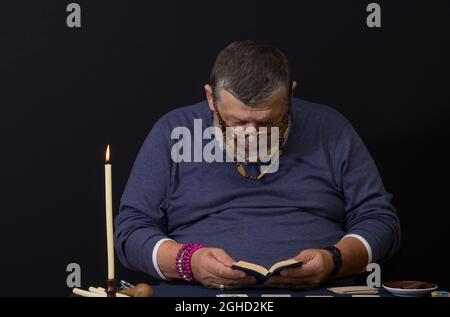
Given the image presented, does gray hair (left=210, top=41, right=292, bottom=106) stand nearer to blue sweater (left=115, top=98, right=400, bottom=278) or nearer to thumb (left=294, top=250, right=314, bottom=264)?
blue sweater (left=115, top=98, right=400, bottom=278)

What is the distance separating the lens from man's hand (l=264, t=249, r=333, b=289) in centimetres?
197

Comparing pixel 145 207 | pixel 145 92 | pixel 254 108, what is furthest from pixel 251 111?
pixel 145 92

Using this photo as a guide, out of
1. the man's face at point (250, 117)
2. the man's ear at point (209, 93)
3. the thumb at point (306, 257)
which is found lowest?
the thumb at point (306, 257)

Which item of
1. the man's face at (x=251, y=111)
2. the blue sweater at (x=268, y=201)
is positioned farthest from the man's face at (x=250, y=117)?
the blue sweater at (x=268, y=201)

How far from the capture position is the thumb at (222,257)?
1972mm

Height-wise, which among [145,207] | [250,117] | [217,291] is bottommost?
[217,291]

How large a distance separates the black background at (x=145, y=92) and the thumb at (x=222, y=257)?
3.67ft

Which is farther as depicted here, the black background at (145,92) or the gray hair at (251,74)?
the black background at (145,92)

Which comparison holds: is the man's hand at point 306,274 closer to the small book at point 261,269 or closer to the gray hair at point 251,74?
the small book at point 261,269

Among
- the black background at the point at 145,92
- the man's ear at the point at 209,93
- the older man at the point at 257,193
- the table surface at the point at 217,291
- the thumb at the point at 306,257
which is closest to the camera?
the table surface at the point at 217,291

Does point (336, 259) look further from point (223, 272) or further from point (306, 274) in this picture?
point (223, 272)

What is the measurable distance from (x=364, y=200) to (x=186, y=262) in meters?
0.60

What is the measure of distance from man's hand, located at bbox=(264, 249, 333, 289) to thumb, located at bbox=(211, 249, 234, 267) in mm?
→ 105

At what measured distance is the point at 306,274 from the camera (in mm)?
1981
